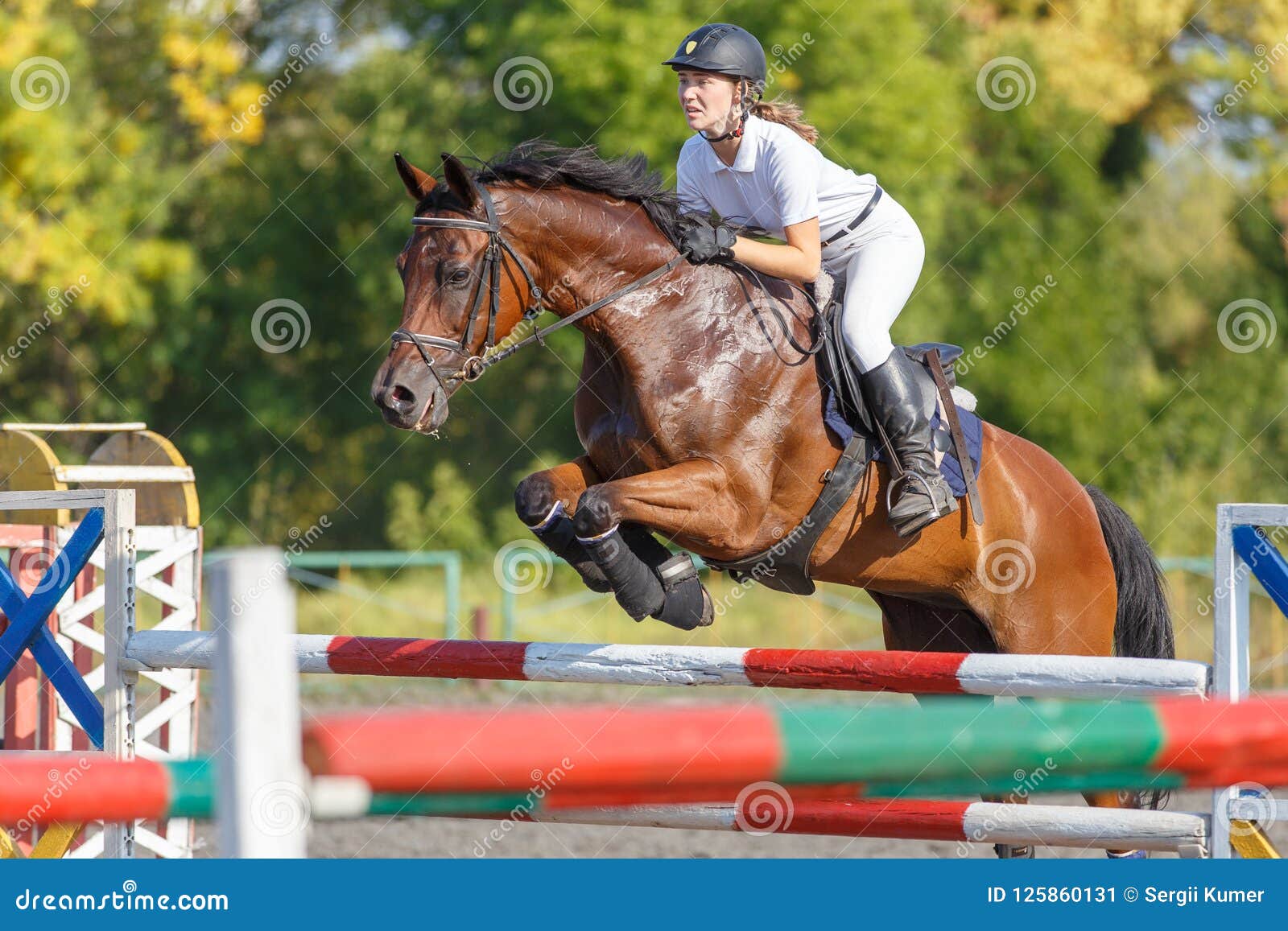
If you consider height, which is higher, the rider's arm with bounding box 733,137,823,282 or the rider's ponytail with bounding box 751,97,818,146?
the rider's ponytail with bounding box 751,97,818,146

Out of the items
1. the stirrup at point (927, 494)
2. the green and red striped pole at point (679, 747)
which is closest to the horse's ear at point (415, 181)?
the stirrup at point (927, 494)

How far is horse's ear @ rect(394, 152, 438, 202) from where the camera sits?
13.0 ft

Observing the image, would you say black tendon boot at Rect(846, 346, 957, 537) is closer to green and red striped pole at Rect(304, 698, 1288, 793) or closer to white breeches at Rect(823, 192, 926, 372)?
white breeches at Rect(823, 192, 926, 372)

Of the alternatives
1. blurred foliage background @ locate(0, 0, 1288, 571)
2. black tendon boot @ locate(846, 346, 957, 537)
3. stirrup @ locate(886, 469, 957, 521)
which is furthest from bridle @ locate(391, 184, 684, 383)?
blurred foliage background @ locate(0, 0, 1288, 571)

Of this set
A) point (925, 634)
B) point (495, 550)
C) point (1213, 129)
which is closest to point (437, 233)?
point (925, 634)

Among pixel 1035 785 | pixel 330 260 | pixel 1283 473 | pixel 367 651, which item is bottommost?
pixel 1035 785

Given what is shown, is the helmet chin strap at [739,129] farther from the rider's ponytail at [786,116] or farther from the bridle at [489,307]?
the bridle at [489,307]

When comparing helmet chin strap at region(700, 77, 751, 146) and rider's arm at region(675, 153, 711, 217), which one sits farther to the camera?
rider's arm at region(675, 153, 711, 217)

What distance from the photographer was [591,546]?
11.9 ft

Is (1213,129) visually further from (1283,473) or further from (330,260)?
(330,260)

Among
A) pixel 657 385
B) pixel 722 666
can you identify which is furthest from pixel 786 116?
pixel 722 666

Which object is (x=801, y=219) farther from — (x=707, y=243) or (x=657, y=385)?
(x=657, y=385)

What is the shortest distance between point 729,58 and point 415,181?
0.94 m
